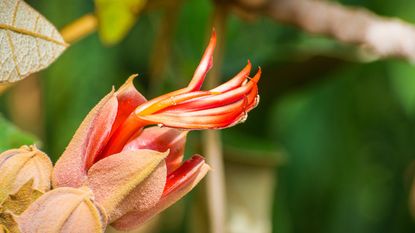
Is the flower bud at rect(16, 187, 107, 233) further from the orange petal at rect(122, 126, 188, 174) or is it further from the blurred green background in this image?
the blurred green background

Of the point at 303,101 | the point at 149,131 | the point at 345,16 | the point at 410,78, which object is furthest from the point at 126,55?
the point at 149,131

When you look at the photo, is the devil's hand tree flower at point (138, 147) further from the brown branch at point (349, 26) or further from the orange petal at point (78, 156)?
the brown branch at point (349, 26)

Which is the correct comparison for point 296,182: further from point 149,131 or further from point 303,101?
point 149,131

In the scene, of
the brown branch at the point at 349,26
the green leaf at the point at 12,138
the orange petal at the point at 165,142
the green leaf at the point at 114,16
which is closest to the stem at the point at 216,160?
the brown branch at the point at 349,26

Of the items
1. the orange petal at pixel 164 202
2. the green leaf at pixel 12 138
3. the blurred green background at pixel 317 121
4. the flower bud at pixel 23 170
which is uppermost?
the flower bud at pixel 23 170

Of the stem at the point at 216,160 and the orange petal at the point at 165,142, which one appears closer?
the orange petal at the point at 165,142

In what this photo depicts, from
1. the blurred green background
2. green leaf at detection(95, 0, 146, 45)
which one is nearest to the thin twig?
green leaf at detection(95, 0, 146, 45)

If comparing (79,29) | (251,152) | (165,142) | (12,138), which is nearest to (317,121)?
(251,152)
